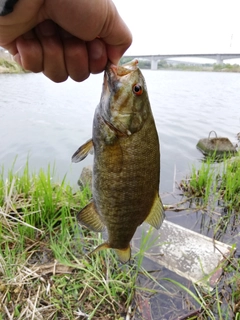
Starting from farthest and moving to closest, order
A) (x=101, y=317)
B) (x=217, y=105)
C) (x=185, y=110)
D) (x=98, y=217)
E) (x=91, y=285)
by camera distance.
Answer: (x=217, y=105) → (x=185, y=110) → (x=91, y=285) → (x=101, y=317) → (x=98, y=217)

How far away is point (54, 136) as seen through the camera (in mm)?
11930

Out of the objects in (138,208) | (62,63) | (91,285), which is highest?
(62,63)

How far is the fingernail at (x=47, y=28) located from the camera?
1966 mm

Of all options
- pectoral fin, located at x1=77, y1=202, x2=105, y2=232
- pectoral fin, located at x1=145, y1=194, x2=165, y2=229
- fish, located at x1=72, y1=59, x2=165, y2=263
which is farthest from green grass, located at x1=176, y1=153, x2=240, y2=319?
fish, located at x1=72, y1=59, x2=165, y2=263

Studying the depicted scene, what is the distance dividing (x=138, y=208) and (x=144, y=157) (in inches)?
13.6

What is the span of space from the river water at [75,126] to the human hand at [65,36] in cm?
462

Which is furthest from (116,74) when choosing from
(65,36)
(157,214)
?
(157,214)

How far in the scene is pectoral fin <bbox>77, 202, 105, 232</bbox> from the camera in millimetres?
2051

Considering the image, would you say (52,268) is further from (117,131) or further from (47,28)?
(47,28)

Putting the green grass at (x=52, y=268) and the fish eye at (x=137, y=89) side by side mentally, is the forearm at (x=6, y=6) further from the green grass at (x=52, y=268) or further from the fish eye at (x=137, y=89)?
the green grass at (x=52, y=268)

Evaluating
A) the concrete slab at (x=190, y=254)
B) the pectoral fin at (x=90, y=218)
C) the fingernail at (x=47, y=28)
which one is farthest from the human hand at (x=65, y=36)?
the concrete slab at (x=190, y=254)

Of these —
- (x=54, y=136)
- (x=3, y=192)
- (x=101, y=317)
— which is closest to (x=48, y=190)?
(x=3, y=192)

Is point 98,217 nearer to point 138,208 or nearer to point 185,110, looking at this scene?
point 138,208

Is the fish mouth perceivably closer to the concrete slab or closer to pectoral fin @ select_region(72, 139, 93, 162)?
pectoral fin @ select_region(72, 139, 93, 162)
